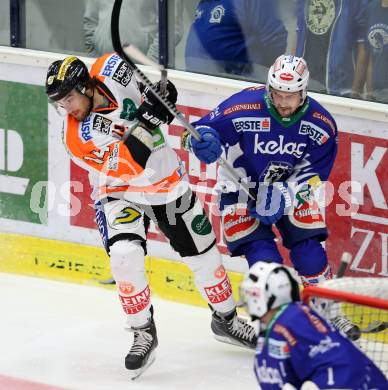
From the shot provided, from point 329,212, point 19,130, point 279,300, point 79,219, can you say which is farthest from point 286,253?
point 279,300

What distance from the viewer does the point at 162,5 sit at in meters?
6.43

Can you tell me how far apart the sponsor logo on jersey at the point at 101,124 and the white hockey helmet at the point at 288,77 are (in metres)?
0.69

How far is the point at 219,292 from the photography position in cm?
555

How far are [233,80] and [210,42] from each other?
10.5 inches

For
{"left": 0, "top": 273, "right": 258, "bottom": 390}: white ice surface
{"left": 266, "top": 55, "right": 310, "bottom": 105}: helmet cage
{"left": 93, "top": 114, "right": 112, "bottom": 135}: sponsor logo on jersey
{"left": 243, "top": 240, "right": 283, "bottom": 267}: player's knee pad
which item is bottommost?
{"left": 0, "top": 273, "right": 258, "bottom": 390}: white ice surface

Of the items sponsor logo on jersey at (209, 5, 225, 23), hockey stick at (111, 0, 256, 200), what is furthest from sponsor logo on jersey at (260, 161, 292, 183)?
sponsor logo on jersey at (209, 5, 225, 23)

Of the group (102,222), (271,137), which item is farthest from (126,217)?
(271,137)

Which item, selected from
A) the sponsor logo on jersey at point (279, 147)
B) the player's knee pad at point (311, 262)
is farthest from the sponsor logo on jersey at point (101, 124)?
the player's knee pad at point (311, 262)

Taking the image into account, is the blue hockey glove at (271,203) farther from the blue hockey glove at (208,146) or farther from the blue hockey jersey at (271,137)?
the blue hockey glove at (208,146)

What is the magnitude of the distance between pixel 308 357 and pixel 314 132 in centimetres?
159

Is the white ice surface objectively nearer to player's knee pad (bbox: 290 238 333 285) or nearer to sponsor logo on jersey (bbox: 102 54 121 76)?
A: player's knee pad (bbox: 290 238 333 285)

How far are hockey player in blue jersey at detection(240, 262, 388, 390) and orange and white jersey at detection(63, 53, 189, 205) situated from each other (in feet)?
4.71

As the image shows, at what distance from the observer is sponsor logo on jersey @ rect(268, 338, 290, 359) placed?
3.86 m

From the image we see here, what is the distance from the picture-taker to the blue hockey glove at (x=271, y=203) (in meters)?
5.27
